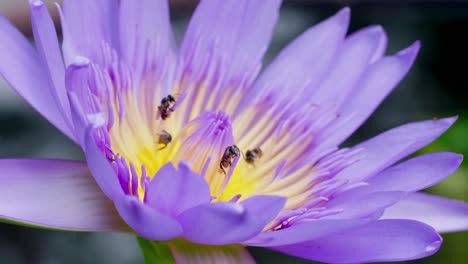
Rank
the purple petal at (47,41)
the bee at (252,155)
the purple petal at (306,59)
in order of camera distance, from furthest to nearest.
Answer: the purple petal at (306,59), the bee at (252,155), the purple petal at (47,41)

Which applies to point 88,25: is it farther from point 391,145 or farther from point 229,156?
point 391,145

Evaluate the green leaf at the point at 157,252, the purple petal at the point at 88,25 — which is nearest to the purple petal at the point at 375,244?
the green leaf at the point at 157,252

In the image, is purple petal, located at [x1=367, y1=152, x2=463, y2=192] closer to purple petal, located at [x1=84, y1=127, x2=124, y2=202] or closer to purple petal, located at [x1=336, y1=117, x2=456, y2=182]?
purple petal, located at [x1=336, y1=117, x2=456, y2=182]

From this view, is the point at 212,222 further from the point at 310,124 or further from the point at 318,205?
the point at 310,124

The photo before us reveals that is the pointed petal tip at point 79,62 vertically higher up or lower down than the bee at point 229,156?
higher up

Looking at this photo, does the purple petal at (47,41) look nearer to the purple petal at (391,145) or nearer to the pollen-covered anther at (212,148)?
the pollen-covered anther at (212,148)

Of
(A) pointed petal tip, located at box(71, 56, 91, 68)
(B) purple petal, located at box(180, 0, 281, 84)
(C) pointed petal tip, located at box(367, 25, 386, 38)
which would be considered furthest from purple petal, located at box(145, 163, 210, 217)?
(C) pointed petal tip, located at box(367, 25, 386, 38)
